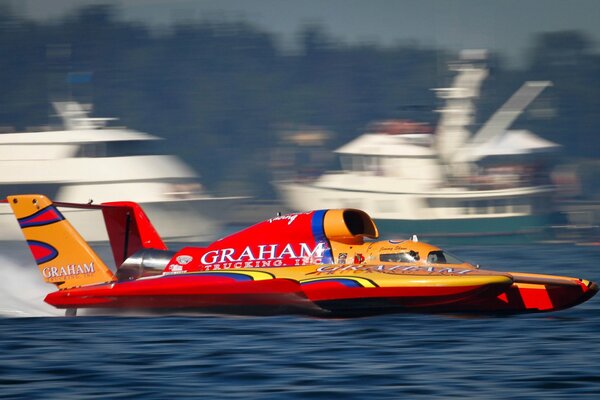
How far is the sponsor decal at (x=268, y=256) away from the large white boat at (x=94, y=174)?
78.7 ft

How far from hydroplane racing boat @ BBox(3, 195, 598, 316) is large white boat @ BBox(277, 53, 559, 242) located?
2700cm

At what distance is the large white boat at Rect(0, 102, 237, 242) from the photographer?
3897 cm

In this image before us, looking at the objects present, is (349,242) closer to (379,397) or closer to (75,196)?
(379,397)

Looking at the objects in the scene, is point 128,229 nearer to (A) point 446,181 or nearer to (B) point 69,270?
(B) point 69,270

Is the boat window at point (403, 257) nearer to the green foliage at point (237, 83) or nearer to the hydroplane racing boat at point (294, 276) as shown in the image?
the hydroplane racing boat at point (294, 276)

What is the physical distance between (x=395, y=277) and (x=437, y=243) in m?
28.2

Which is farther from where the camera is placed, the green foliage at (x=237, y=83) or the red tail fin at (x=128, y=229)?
the green foliage at (x=237, y=83)

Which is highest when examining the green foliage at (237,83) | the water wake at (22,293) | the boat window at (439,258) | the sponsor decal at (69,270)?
the boat window at (439,258)

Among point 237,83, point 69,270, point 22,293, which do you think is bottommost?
point 237,83

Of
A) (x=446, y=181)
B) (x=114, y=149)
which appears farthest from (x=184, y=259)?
(x=446, y=181)

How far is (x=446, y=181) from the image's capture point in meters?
44.6

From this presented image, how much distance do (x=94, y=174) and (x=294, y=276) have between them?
26.1m

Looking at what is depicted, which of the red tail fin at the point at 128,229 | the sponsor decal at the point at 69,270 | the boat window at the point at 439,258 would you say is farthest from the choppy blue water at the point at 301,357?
the red tail fin at the point at 128,229

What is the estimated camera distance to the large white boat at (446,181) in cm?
4297
